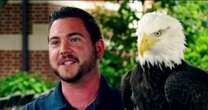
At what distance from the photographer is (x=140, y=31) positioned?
470 cm

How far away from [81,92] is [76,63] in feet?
0.69

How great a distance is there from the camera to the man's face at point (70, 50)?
4.24 meters

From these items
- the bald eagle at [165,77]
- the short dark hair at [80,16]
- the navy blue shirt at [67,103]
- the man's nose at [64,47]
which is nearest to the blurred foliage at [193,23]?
the bald eagle at [165,77]

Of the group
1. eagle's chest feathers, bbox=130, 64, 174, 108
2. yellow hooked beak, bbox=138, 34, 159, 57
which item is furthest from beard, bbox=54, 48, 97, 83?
eagle's chest feathers, bbox=130, 64, 174, 108

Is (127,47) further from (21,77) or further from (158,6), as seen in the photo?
(21,77)

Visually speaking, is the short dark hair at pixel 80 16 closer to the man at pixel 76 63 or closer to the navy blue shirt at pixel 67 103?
the man at pixel 76 63

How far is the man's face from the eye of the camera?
13.9 feet

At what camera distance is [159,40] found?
187 inches

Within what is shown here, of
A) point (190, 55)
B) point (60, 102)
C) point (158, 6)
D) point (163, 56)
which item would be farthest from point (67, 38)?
point (190, 55)

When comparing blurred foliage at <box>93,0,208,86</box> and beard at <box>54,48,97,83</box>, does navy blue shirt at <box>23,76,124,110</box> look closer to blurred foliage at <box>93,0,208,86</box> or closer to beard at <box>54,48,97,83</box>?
beard at <box>54,48,97,83</box>

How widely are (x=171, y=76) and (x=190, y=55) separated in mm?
8741

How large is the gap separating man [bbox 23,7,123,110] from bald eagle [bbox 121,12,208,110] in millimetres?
438

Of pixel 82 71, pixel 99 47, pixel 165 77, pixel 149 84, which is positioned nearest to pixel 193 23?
pixel 165 77

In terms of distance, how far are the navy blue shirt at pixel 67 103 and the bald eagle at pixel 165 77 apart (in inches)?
14.2
